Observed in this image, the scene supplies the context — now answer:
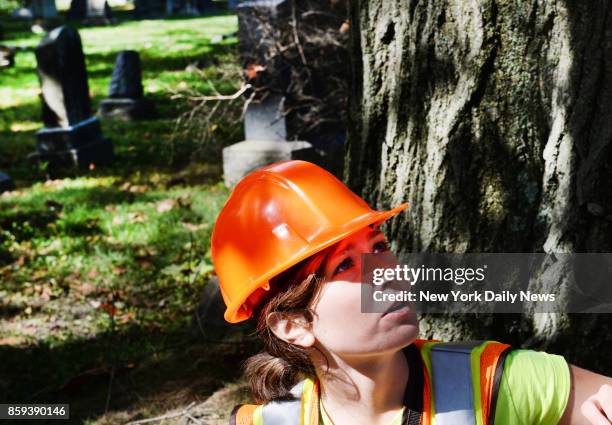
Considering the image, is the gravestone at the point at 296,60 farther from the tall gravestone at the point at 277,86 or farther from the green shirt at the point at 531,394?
the green shirt at the point at 531,394

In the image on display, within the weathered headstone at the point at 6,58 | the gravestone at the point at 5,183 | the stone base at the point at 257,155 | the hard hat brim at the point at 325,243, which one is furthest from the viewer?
the weathered headstone at the point at 6,58

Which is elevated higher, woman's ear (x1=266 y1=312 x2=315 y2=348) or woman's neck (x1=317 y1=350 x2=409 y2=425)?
woman's ear (x1=266 y1=312 x2=315 y2=348)

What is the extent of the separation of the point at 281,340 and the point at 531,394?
680 millimetres

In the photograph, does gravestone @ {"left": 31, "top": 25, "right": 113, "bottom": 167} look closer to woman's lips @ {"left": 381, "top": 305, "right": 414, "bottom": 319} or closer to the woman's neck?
the woman's neck

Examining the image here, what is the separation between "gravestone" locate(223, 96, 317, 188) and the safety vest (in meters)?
5.53

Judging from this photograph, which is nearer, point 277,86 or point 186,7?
point 277,86

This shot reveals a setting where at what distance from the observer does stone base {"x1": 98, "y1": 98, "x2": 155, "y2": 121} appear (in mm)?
11055

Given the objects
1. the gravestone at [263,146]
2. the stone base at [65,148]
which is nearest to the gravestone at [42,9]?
the stone base at [65,148]

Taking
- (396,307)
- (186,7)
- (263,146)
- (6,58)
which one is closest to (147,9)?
(186,7)

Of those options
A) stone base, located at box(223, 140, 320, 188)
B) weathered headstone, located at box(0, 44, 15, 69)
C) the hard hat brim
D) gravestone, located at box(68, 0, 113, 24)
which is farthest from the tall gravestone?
gravestone, located at box(68, 0, 113, 24)

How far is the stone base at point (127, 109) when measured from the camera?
1105 cm

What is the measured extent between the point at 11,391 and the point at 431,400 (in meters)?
2.84

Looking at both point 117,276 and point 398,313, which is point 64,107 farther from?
point 398,313
